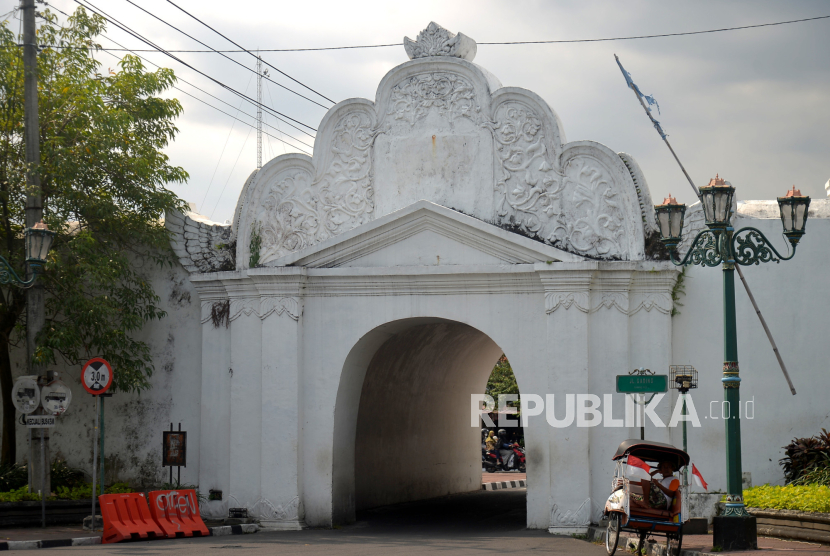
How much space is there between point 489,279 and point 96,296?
21.7 ft

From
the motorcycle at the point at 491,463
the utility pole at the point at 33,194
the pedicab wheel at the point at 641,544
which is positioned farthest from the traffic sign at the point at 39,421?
the motorcycle at the point at 491,463

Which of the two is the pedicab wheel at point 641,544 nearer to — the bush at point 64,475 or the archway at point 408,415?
the archway at point 408,415

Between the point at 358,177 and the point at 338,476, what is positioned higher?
the point at 358,177

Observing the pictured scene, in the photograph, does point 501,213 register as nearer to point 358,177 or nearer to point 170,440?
point 358,177

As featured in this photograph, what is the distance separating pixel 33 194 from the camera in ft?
46.4

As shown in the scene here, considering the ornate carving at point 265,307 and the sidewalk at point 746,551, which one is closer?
the sidewalk at point 746,551

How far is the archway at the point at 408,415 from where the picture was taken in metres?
15.2

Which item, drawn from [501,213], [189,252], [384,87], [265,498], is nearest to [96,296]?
[189,252]

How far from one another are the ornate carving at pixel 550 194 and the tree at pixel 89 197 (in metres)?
5.85

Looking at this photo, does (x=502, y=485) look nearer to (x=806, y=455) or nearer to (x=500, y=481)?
(x=500, y=481)

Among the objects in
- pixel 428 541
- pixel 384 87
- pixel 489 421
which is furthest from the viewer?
pixel 489 421

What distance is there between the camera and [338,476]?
1480cm

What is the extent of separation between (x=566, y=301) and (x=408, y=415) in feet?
20.5

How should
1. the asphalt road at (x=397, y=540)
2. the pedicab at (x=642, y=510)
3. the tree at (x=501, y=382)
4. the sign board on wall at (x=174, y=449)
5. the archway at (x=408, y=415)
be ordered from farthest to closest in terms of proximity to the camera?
the tree at (x=501, y=382) < the archway at (x=408, y=415) < the sign board on wall at (x=174, y=449) < the asphalt road at (x=397, y=540) < the pedicab at (x=642, y=510)
